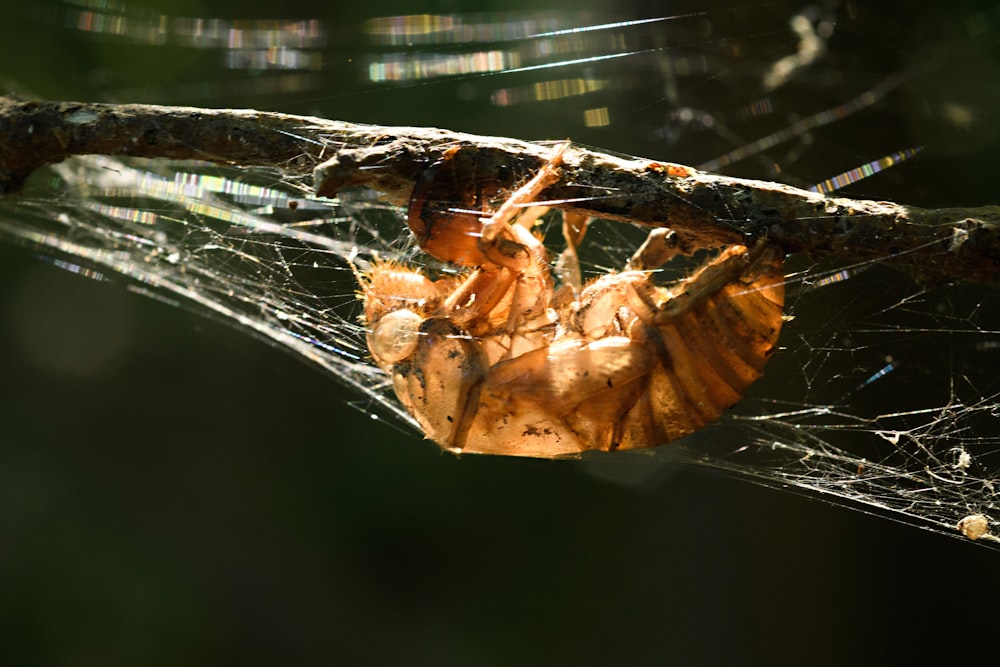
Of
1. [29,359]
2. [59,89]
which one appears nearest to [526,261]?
[59,89]

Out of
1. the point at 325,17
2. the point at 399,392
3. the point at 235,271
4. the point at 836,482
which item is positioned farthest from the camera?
the point at 325,17

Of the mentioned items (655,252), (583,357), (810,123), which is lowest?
(583,357)

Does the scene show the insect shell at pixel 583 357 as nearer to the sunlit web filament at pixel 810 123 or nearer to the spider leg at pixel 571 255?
the spider leg at pixel 571 255

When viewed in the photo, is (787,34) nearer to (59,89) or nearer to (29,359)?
(59,89)

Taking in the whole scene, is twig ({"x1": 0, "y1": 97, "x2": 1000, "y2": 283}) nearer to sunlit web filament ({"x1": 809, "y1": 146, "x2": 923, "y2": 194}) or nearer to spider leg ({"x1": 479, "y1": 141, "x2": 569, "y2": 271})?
spider leg ({"x1": 479, "y1": 141, "x2": 569, "y2": 271})

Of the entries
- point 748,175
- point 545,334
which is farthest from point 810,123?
point 545,334

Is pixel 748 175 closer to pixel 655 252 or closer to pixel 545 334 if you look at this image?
pixel 655 252
